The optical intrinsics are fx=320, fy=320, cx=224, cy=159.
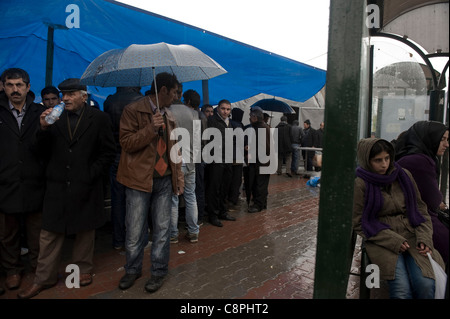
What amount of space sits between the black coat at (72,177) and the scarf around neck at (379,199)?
267cm

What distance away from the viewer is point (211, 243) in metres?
4.66

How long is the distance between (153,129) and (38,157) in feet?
4.40

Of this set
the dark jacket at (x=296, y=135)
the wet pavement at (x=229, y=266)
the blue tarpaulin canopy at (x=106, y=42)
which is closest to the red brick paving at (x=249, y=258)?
the wet pavement at (x=229, y=266)

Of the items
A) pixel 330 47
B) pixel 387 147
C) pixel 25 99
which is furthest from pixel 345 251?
pixel 25 99

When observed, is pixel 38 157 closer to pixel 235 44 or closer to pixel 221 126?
pixel 221 126

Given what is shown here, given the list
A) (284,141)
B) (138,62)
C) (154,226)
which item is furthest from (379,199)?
(284,141)

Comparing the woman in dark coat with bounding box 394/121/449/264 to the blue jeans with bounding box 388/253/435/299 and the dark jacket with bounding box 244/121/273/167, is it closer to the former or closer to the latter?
the blue jeans with bounding box 388/253/435/299

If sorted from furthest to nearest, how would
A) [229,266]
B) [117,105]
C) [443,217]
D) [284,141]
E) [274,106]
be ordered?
1. [284,141]
2. [274,106]
3. [117,105]
4. [229,266]
5. [443,217]

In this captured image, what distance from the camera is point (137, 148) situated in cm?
312

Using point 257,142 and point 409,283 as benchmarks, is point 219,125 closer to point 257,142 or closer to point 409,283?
→ point 257,142

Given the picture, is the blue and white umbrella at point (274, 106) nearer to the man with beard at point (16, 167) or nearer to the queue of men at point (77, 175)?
the queue of men at point (77, 175)

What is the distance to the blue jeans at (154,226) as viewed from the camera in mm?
3281

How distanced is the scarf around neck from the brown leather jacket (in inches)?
81.9

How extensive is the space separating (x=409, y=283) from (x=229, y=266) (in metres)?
1.95
